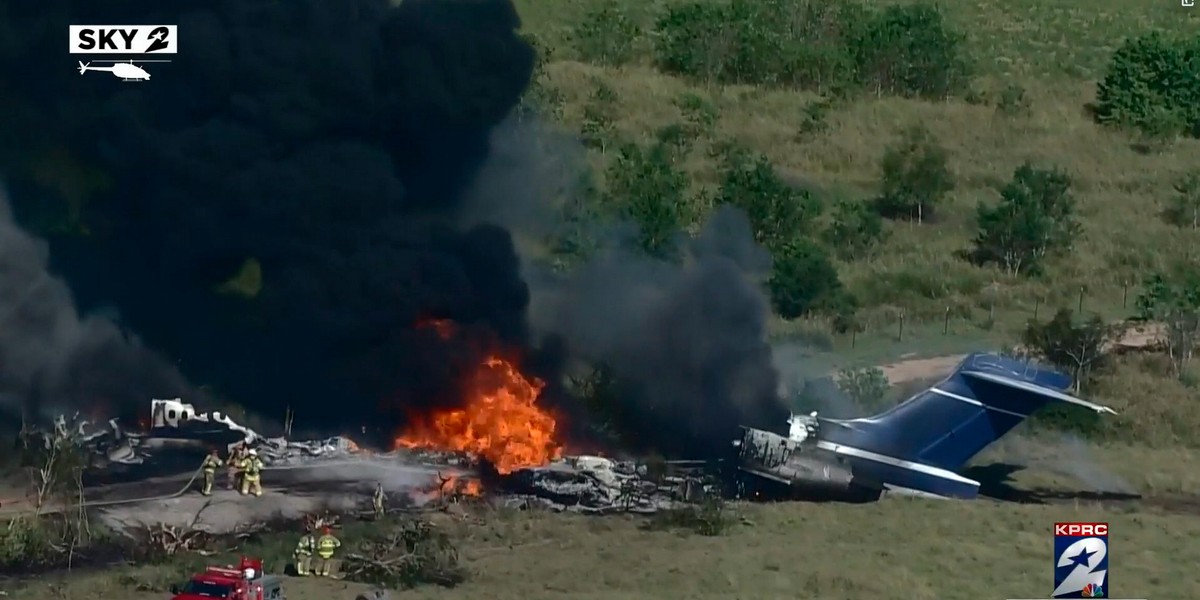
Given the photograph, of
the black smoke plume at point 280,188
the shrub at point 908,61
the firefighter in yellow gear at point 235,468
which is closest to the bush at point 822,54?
the shrub at point 908,61

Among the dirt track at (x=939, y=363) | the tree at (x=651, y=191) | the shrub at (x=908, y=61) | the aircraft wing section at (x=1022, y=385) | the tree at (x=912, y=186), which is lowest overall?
the aircraft wing section at (x=1022, y=385)

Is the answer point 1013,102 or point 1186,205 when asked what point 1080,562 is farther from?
point 1013,102

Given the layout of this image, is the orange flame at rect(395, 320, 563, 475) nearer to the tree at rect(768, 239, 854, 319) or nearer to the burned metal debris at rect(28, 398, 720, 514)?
the burned metal debris at rect(28, 398, 720, 514)

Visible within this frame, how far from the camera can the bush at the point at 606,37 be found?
234 feet

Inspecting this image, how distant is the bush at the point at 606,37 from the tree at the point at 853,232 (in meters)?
16.8

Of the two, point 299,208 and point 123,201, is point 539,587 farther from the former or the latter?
point 123,201

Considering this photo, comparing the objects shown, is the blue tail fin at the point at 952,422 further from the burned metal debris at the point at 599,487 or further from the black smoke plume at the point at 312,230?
the burned metal debris at the point at 599,487

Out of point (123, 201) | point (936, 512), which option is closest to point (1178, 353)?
point (936, 512)

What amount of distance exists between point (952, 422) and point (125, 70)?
18.7 metres

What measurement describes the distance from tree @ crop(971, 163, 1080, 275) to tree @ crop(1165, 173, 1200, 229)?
12.4ft

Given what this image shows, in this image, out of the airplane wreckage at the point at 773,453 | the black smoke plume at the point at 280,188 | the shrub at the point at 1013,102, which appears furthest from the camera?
the shrub at the point at 1013,102

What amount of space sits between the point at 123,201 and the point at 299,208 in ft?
13.6

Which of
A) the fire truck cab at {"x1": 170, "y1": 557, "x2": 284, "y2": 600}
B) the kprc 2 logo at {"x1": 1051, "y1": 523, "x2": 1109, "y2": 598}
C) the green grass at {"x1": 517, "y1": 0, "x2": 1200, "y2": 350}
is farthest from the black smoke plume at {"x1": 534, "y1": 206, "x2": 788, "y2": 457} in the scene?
the green grass at {"x1": 517, "y1": 0, "x2": 1200, "y2": 350}

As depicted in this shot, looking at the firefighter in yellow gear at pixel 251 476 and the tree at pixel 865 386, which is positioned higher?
the tree at pixel 865 386
